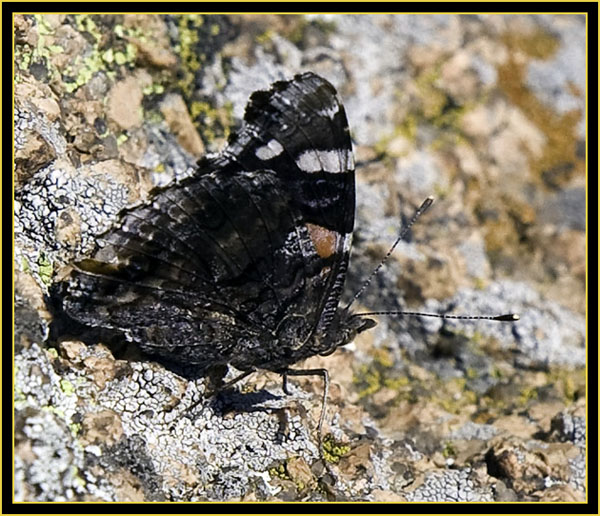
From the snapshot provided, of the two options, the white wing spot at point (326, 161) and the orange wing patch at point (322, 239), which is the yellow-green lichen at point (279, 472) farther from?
the white wing spot at point (326, 161)

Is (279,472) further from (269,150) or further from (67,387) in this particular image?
(269,150)

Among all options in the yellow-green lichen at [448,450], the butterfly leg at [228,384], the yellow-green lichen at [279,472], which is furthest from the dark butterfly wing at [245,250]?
the yellow-green lichen at [448,450]

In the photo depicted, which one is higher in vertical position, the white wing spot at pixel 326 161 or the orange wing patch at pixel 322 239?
the white wing spot at pixel 326 161

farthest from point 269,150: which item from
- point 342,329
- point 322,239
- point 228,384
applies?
point 228,384

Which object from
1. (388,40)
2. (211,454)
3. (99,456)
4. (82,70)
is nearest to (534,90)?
(388,40)

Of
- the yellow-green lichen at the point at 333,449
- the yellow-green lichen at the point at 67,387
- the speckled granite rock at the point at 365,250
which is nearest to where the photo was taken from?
the yellow-green lichen at the point at 67,387

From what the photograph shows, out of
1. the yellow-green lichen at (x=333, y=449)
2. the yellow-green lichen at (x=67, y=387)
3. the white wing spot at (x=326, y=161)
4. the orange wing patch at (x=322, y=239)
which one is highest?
the white wing spot at (x=326, y=161)

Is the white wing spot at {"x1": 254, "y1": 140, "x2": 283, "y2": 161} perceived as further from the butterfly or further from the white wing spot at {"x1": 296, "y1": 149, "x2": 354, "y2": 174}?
the white wing spot at {"x1": 296, "y1": 149, "x2": 354, "y2": 174}

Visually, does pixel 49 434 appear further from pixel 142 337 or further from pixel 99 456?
pixel 142 337

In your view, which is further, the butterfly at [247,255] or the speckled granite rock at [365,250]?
the butterfly at [247,255]
